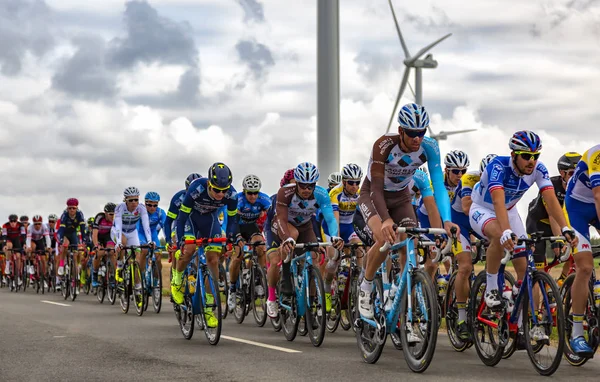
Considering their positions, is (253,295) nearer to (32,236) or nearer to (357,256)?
(357,256)

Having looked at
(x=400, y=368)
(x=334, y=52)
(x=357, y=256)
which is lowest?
(x=400, y=368)

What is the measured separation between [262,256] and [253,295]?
86cm

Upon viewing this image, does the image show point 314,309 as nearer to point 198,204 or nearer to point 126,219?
point 198,204

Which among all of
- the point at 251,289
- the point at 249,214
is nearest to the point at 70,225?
the point at 249,214

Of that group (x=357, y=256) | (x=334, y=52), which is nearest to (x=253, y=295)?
(x=357, y=256)

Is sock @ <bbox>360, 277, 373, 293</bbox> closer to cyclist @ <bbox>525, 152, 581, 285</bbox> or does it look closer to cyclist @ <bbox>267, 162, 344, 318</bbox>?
cyclist @ <bbox>267, 162, 344, 318</bbox>

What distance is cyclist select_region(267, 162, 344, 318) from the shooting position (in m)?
12.0

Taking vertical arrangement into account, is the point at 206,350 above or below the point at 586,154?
below

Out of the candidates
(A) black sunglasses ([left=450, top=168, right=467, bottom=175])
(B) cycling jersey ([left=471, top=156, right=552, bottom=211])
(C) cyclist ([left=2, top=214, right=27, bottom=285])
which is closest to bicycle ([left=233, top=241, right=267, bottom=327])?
(A) black sunglasses ([left=450, top=168, right=467, bottom=175])

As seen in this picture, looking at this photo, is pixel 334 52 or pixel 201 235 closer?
pixel 201 235

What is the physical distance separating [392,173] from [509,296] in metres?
1.83

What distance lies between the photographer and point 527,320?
8.88 m

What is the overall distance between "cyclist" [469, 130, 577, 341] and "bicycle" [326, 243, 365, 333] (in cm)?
305

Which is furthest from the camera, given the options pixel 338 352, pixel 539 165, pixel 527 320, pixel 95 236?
pixel 95 236
